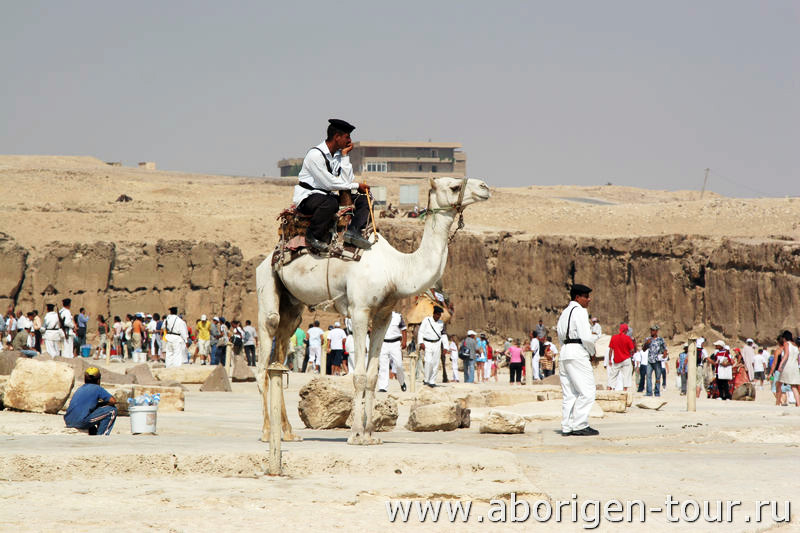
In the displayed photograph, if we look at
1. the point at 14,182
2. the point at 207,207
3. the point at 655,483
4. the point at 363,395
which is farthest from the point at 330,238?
the point at 14,182

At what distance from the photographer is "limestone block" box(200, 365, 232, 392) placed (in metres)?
22.8

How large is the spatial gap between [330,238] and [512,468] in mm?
3413

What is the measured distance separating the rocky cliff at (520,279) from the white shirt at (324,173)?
105 ft

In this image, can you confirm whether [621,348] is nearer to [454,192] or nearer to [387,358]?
[387,358]

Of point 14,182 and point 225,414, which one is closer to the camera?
point 225,414

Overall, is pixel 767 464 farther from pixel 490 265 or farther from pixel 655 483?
pixel 490 265

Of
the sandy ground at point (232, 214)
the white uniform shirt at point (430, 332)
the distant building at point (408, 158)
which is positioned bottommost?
the white uniform shirt at point (430, 332)

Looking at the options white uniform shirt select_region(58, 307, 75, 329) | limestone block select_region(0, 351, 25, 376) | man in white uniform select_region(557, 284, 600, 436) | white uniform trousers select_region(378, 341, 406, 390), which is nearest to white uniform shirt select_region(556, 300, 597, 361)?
man in white uniform select_region(557, 284, 600, 436)

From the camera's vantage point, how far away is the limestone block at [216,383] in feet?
74.6

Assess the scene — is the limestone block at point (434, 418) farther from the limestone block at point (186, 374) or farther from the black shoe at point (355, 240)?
the limestone block at point (186, 374)

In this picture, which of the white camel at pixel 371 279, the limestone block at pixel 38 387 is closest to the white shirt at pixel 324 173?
the white camel at pixel 371 279

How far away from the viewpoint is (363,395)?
10.7 m

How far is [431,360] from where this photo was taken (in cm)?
2219

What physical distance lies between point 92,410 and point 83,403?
0.42 ft
